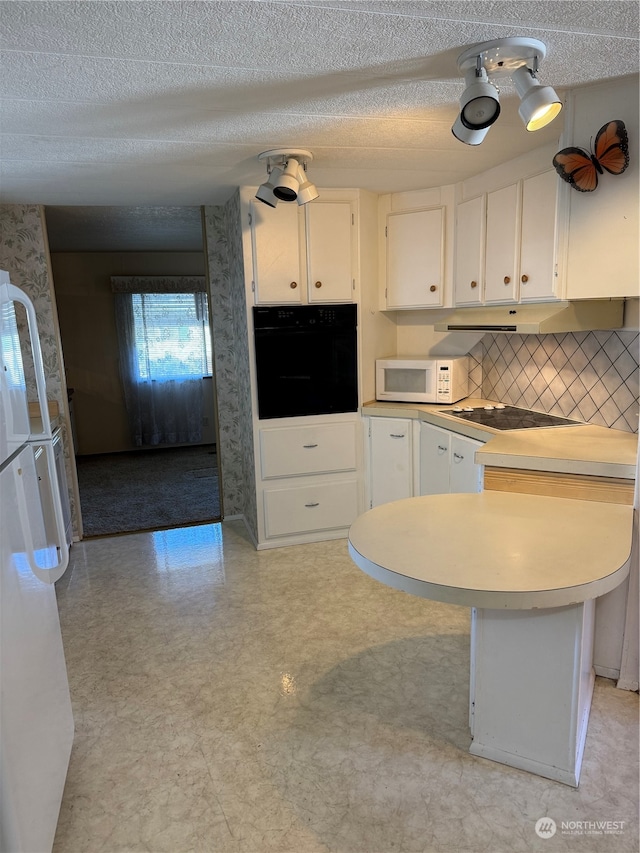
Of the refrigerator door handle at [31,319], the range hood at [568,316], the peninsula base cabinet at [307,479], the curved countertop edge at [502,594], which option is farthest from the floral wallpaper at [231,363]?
the curved countertop edge at [502,594]

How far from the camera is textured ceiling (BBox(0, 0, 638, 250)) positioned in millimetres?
1513

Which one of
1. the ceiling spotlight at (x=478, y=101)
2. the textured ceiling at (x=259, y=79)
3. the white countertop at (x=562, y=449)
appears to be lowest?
the white countertop at (x=562, y=449)

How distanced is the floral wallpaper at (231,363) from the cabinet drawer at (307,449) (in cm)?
15

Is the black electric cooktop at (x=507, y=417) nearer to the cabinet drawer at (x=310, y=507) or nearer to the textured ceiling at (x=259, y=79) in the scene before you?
the cabinet drawer at (x=310, y=507)

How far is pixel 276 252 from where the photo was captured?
3.47m

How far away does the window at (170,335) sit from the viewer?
649 centimetres

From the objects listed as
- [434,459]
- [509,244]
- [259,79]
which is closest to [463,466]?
[434,459]

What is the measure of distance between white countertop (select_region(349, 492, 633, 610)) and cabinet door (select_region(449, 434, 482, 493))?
36.3 inches

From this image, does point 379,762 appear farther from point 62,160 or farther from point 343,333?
point 62,160

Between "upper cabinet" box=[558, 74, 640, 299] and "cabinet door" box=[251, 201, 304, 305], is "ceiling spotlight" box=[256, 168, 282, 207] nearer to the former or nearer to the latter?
"cabinet door" box=[251, 201, 304, 305]

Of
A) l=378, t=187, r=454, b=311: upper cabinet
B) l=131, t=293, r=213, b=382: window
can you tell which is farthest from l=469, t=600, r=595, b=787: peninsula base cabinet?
l=131, t=293, r=213, b=382: window

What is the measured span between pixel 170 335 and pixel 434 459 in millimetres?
4176

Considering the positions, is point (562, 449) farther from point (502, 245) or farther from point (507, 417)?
point (502, 245)

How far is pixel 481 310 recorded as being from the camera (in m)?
3.25
